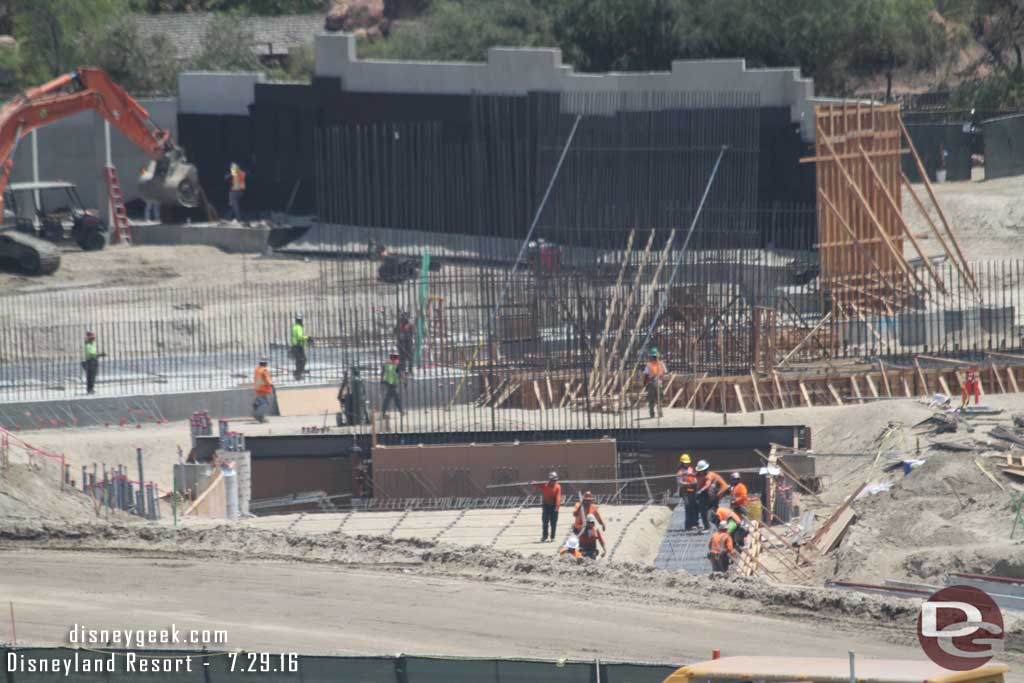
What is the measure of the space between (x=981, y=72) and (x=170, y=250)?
87.2 feet

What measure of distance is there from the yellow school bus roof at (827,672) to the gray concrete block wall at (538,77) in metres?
28.6

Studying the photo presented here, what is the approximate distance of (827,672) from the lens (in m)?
12.2

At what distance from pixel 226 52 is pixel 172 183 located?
1575cm

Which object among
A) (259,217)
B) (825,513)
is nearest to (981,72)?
(259,217)

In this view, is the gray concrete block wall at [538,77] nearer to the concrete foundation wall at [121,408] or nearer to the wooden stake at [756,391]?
the wooden stake at [756,391]

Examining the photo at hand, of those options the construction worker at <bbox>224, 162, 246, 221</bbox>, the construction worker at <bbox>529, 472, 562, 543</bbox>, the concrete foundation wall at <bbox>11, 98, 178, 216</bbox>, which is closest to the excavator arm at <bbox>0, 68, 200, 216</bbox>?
the construction worker at <bbox>224, 162, 246, 221</bbox>

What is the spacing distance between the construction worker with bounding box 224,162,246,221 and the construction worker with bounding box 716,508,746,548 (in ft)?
108

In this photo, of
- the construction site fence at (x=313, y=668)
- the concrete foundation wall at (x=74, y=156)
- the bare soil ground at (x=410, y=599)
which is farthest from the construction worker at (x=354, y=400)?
the concrete foundation wall at (x=74, y=156)

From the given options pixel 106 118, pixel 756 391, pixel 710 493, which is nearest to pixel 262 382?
pixel 756 391

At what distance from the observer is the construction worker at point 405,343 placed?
3169 centimetres

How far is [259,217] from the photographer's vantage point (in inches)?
2110

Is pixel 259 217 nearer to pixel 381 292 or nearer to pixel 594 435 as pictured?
pixel 381 292

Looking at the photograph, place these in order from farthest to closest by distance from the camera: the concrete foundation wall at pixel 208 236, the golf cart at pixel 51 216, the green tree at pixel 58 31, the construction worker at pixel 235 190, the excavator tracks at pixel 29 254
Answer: the green tree at pixel 58 31 < the construction worker at pixel 235 190 < the concrete foundation wall at pixel 208 236 < the golf cart at pixel 51 216 < the excavator tracks at pixel 29 254

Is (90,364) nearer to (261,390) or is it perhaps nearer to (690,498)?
(261,390)
